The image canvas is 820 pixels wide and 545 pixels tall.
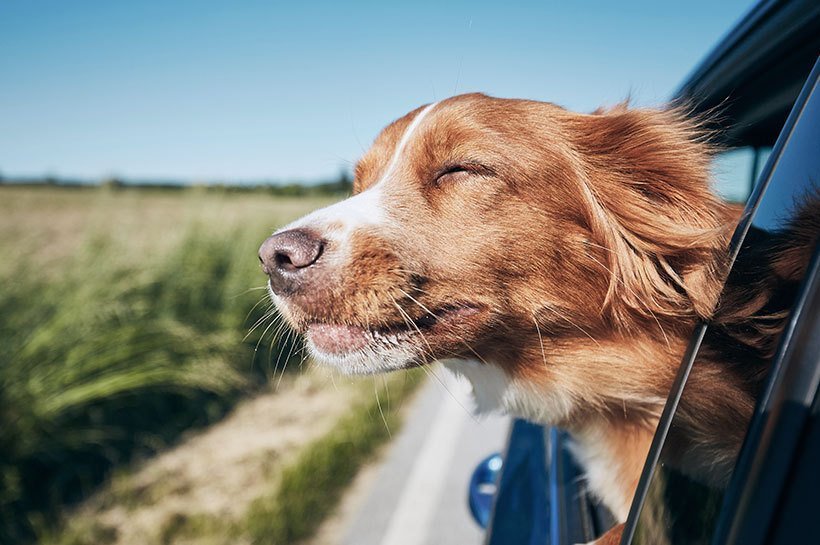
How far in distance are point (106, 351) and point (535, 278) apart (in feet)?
15.4

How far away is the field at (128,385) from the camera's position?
4.07 metres

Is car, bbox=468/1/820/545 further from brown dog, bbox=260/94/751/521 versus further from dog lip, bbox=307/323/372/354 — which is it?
dog lip, bbox=307/323/372/354

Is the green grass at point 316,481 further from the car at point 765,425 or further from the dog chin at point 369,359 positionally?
the car at point 765,425

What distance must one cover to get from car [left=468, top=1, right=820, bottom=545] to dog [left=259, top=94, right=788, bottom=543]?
0.18m

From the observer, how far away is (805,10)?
1.37 metres

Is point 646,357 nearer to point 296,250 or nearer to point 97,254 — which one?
point 296,250

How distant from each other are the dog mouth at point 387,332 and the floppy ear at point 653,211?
0.39 metres

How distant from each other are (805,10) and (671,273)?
0.65 meters

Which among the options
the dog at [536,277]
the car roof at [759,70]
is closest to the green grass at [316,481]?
the dog at [536,277]

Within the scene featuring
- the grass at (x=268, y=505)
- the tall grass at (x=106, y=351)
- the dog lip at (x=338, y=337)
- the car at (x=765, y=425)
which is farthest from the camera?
the tall grass at (x=106, y=351)

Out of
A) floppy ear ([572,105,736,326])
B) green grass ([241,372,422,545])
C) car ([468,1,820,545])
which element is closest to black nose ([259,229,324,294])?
floppy ear ([572,105,736,326])

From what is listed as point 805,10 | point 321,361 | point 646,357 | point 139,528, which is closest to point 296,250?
point 321,361

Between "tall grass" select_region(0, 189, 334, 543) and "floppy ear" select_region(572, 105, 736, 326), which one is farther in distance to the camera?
"tall grass" select_region(0, 189, 334, 543)

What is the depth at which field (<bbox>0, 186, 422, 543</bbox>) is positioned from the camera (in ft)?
13.4
